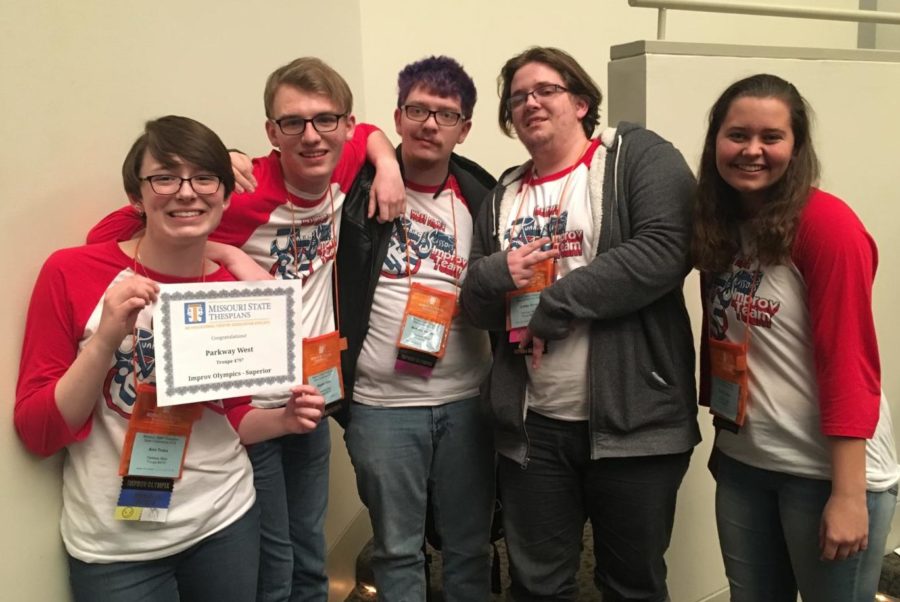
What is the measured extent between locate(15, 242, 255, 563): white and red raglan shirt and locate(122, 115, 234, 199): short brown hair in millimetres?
155

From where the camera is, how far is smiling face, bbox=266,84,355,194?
4.85 feet

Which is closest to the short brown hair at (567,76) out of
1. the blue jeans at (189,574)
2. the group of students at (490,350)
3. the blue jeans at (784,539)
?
the group of students at (490,350)

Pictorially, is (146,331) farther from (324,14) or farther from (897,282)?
(897,282)

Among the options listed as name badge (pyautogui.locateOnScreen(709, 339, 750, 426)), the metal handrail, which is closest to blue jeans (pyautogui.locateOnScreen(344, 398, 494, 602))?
name badge (pyautogui.locateOnScreen(709, 339, 750, 426))

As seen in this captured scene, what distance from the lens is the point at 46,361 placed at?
42.4 inches

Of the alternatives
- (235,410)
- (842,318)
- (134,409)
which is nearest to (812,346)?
(842,318)

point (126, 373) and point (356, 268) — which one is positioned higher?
point (356, 268)

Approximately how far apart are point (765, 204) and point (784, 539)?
28.9 inches

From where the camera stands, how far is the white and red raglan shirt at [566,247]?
1.50m

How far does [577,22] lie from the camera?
10.4 ft

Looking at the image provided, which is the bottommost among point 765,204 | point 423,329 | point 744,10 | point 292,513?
point 292,513

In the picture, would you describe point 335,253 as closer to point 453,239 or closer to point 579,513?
point 453,239

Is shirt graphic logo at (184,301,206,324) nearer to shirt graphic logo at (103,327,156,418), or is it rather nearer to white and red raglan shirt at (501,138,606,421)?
shirt graphic logo at (103,327,156,418)

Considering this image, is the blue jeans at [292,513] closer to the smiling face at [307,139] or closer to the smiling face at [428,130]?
the smiling face at [307,139]
